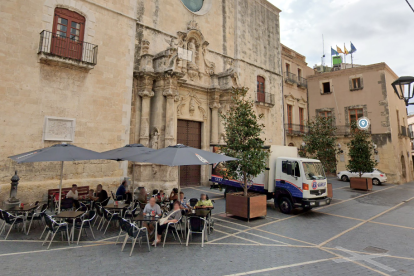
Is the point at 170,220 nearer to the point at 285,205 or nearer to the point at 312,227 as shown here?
the point at 312,227

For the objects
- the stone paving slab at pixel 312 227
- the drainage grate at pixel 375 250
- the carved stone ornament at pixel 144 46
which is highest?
the carved stone ornament at pixel 144 46

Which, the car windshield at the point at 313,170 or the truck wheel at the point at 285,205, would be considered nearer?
the car windshield at the point at 313,170

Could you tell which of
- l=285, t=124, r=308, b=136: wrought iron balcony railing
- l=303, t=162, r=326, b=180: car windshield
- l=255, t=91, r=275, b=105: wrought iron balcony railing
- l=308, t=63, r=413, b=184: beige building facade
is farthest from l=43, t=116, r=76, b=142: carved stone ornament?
l=308, t=63, r=413, b=184: beige building facade

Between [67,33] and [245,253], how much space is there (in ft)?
40.1

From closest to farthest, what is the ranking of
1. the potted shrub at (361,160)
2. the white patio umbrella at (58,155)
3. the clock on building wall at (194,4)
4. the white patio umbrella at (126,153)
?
the white patio umbrella at (58,155) → the white patio umbrella at (126,153) → the potted shrub at (361,160) → the clock on building wall at (194,4)

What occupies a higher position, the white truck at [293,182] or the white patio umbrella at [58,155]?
the white patio umbrella at [58,155]

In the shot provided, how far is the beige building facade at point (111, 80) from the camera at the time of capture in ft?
32.9

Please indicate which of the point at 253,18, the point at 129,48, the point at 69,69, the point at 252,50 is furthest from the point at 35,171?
the point at 253,18

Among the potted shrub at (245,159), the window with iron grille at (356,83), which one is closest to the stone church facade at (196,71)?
the potted shrub at (245,159)

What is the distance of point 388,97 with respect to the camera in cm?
2328

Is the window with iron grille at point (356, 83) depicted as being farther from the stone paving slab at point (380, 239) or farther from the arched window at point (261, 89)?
the stone paving slab at point (380, 239)

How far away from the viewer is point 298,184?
368 inches

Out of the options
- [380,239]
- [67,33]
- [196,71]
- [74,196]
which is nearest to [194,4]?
[196,71]

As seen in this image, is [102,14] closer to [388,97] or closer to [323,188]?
[323,188]
